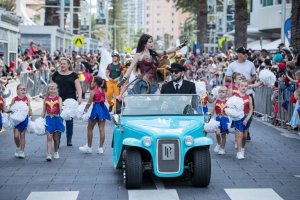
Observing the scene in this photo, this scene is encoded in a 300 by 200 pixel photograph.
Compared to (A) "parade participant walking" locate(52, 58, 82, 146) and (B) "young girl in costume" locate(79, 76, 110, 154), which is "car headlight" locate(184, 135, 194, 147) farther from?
(A) "parade participant walking" locate(52, 58, 82, 146)

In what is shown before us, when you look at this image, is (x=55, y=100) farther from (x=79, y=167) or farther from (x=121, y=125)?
(x=121, y=125)

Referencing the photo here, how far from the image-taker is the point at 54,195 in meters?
10.2

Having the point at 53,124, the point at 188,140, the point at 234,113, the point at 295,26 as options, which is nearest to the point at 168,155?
the point at 188,140

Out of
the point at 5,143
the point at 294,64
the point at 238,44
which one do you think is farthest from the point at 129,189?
the point at 238,44

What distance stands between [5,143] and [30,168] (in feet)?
12.5

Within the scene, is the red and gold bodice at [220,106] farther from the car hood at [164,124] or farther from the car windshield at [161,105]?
the car hood at [164,124]

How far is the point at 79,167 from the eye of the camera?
12812 millimetres

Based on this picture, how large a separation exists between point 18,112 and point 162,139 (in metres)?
4.27

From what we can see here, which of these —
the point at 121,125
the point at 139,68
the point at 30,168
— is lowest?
the point at 30,168

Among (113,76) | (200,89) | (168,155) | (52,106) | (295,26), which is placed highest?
(295,26)

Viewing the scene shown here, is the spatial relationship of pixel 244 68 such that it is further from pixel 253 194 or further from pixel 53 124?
pixel 253 194

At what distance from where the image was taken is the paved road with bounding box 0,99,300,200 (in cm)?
1024

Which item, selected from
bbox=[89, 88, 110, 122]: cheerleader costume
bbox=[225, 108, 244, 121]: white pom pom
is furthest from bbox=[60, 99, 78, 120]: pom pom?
bbox=[225, 108, 244, 121]: white pom pom

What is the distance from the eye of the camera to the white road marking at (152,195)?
32.6 ft
